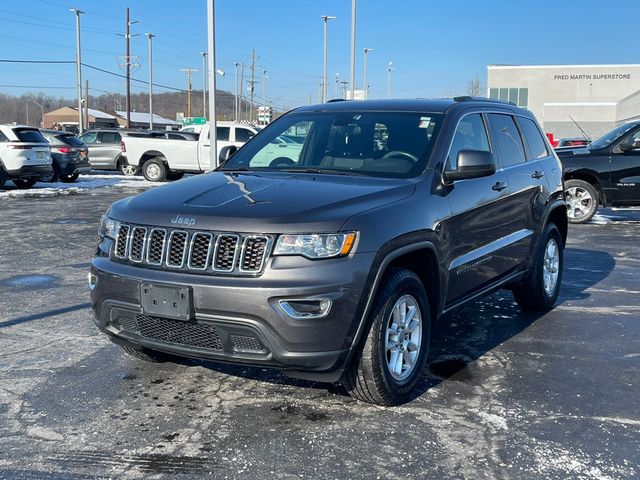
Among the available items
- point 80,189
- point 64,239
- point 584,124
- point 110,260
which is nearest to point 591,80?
point 584,124

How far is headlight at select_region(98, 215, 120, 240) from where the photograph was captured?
13.7ft

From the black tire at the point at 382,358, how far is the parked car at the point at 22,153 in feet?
52.9

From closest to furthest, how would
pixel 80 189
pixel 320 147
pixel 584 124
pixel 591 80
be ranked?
pixel 320 147 < pixel 80 189 < pixel 584 124 < pixel 591 80

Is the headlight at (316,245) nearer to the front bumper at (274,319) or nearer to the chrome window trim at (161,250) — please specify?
the front bumper at (274,319)

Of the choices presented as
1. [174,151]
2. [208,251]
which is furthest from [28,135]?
[208,251]

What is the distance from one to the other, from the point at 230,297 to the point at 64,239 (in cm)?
780

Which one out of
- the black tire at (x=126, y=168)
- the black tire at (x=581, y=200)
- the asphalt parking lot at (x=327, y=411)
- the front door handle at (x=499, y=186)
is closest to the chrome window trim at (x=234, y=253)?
the asphalt parking lot at (x=327, y=411)

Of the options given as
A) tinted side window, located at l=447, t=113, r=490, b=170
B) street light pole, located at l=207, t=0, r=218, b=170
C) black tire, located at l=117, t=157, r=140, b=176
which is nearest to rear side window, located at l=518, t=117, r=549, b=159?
tinted side window, located at l=447, t=113, r=490, b=170

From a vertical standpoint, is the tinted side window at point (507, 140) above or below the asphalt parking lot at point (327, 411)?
above

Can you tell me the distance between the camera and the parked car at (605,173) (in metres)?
12.3

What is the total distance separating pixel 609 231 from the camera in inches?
482

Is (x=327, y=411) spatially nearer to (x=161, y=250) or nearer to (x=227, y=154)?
(x=161, y=250)

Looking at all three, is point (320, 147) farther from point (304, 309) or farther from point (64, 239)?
point (64, 239)

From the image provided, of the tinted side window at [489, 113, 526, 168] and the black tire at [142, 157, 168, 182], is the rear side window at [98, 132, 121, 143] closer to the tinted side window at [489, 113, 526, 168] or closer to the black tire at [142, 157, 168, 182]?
the black tire at [142, 157, 168, 182]
